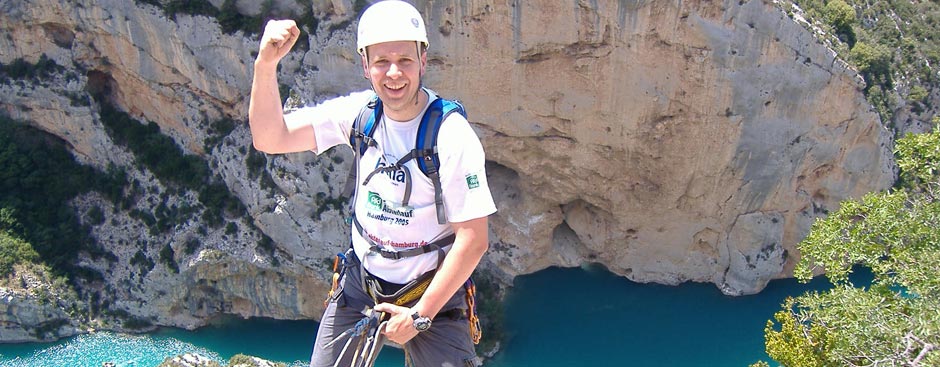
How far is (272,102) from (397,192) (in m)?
0.70

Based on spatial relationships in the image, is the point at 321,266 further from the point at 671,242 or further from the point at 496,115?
the point at 671,242

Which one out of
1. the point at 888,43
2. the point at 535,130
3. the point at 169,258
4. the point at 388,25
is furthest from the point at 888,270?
the point at 169,258

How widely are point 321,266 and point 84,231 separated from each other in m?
7.49

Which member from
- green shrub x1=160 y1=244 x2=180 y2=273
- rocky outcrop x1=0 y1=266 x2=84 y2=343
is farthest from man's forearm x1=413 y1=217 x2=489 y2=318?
rocky outcrop x1=0 y1=266 x2=84 y2=343

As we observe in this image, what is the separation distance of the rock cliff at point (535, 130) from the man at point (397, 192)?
35.7 feet

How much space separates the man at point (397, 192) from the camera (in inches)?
117

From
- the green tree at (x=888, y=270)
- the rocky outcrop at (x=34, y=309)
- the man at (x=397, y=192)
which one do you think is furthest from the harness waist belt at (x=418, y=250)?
the rocky outcrop at (x=34, y=309)

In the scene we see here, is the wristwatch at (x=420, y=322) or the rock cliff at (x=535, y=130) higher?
the wristwatch at (x=420, y=322)

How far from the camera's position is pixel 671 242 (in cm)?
1783

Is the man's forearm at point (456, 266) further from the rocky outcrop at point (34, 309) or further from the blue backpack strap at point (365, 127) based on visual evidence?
the rocky outcrop at point (34, 309)

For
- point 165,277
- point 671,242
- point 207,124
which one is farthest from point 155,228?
point 671,242

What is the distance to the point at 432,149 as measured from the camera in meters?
3.02

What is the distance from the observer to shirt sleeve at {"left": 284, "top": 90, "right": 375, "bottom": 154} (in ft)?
11.0

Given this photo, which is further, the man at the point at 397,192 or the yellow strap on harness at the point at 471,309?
the yellow strap on harness at the point at 471,309
